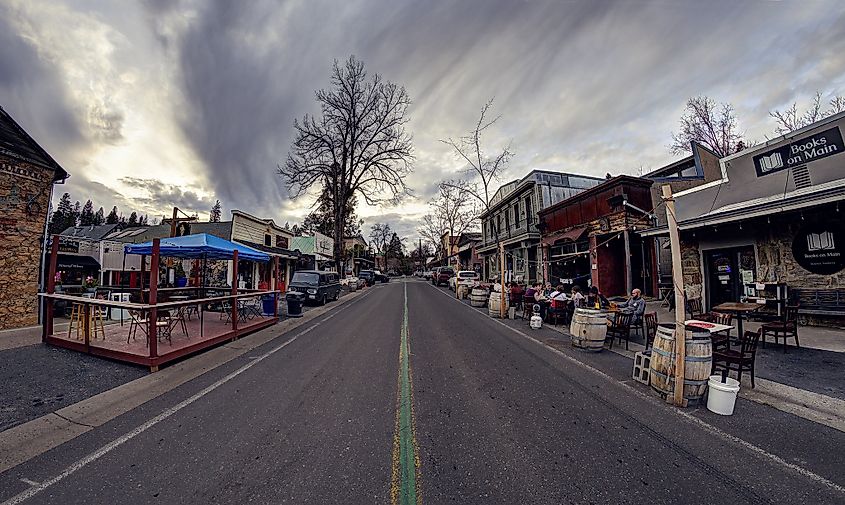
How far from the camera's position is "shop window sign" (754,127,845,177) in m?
8.43

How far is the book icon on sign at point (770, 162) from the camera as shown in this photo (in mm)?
9484

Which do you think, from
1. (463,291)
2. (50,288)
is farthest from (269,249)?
(50,288)

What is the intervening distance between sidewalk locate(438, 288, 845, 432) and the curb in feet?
24.1

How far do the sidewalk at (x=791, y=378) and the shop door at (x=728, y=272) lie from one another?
4234 mm

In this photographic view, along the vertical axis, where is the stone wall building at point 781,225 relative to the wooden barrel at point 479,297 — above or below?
above

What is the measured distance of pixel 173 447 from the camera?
3518 mm

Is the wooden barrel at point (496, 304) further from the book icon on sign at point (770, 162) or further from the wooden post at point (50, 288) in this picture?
the wooden post at point (50, 288)

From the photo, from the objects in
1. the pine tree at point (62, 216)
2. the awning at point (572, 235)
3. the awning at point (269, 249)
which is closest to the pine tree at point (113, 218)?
the pine tree at point (62, 216)

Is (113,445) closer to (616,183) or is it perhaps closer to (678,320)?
(678,320)

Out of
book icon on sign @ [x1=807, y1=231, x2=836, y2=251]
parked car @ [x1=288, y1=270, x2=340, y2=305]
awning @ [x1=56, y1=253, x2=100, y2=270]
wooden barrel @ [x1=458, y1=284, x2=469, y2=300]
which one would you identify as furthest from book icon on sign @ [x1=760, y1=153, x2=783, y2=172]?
awning @ [x1=56, y1=253, x2=100, y2=270]

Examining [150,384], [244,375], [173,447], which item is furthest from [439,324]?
[173,447]

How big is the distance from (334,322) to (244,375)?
6.40 meters

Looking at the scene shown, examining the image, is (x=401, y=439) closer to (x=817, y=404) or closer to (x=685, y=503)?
(x=685, y=503)

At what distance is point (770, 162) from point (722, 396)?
9221 millimetres
